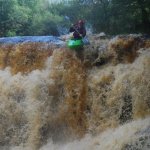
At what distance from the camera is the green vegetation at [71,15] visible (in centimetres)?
1406

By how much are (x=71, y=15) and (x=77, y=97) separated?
35.6ft

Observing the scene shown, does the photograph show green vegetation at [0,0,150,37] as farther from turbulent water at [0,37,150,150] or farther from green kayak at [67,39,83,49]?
turbulent water at [0,37,150,150]

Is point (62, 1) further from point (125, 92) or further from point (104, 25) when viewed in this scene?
point (125, 92)

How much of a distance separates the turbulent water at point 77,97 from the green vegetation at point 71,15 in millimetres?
5134

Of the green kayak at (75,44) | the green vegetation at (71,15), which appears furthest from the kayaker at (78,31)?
the green vegetation at (71,15)

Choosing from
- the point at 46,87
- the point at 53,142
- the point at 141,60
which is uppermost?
the point at 141,60

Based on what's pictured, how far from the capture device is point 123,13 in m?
14.5

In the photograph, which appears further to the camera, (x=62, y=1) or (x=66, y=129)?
(x=62, y=1)

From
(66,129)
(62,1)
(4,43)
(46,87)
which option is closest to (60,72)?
(46,87)

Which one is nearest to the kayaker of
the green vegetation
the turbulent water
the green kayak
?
the green kayak

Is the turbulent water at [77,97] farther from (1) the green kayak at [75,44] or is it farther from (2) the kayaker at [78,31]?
(2) the kayaker at [78,31]

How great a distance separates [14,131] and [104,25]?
823 centimetres

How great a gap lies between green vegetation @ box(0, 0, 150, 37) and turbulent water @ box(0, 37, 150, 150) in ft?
16.8

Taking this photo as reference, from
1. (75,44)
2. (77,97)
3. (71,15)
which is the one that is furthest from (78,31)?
(71,15)
